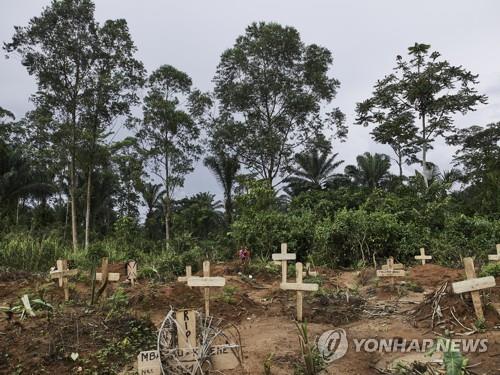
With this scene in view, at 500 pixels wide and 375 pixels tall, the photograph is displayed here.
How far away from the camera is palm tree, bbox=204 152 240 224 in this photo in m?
26.6

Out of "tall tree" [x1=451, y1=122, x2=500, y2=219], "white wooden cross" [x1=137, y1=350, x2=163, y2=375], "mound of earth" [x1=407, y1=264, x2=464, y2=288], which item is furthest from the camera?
"tall tree" [x1=451, y1=122, x2=500, y2=219]

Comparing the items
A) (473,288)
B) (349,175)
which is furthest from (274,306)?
(349,175)

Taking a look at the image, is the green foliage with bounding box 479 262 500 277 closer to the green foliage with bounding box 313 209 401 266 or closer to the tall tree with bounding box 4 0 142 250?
the green foliage with bounding box 313 209 401 266

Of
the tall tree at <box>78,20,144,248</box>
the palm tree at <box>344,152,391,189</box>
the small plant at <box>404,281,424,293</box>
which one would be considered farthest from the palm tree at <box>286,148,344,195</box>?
the small plant at <box>404,281,424,293</box>

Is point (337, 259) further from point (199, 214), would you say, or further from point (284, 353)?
point (199, 214)

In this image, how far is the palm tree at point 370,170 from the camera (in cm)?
3191

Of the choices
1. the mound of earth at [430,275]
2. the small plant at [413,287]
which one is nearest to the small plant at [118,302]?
the small plant at [413,287]

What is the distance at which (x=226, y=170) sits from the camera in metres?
27.0

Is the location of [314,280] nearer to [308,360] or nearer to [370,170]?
[308,360]

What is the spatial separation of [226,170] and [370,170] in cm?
1076

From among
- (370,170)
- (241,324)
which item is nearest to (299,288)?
(241,324)

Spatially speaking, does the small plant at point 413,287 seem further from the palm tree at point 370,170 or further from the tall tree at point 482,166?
the palm tree at point 370,170

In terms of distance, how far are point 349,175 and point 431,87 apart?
10.8 metres

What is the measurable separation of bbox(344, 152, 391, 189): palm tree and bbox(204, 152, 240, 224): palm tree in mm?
9267
